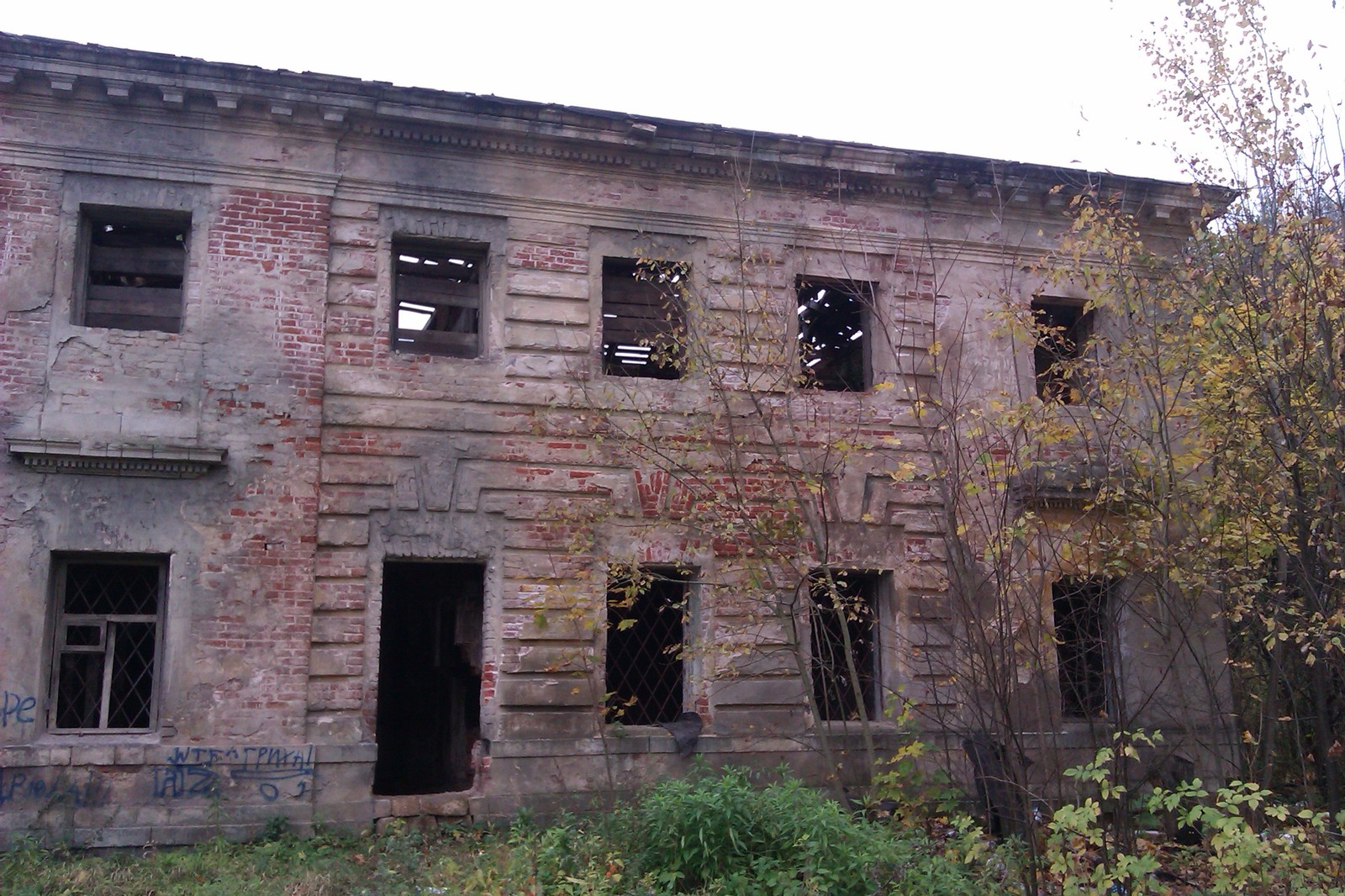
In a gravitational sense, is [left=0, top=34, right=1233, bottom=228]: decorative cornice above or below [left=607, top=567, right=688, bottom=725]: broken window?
above

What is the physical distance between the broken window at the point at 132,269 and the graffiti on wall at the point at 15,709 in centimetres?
347

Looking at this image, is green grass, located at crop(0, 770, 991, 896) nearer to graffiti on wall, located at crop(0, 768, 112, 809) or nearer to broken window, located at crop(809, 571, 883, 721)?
graffiti on wall, located at crop(0, 768, 112, 809)

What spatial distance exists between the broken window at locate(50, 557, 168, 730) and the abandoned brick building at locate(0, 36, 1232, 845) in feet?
0.10

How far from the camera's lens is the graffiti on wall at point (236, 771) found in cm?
1019

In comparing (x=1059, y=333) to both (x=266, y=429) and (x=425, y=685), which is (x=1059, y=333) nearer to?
(x=266, y=429)

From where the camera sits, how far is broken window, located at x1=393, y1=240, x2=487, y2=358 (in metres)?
11.9

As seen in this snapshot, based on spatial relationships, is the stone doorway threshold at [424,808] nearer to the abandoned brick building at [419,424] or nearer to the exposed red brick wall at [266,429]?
the abandoned brick building at [419,424]

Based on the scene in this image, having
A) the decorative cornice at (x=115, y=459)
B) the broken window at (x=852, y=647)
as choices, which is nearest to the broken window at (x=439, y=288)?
the decorative cornice at (x=115, y=459)

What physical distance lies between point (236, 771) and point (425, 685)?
4.73m

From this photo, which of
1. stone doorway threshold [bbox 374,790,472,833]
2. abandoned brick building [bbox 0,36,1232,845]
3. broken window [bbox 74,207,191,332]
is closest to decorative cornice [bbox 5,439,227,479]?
abandoned brick building [bbox 0,36,1232,845]

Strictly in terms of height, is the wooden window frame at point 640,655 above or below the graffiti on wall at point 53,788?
above

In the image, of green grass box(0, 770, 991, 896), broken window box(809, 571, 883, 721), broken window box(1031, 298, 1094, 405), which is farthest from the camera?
broken window box(1031, 298, 1094, 405)

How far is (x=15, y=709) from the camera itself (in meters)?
9.98

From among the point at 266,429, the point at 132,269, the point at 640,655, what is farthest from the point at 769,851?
the point at 132,269
